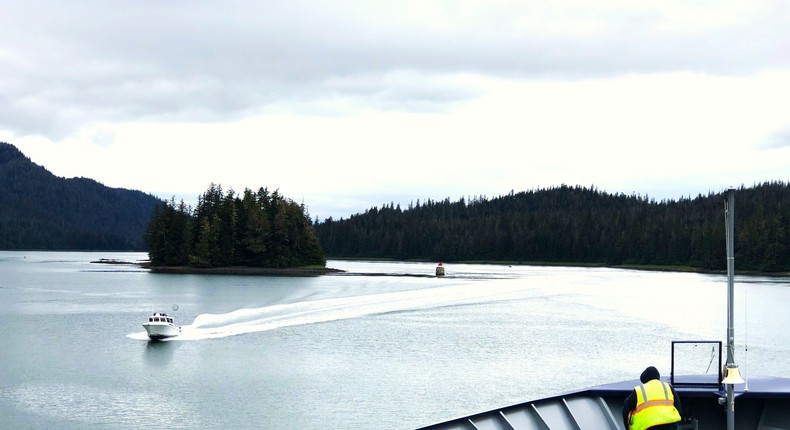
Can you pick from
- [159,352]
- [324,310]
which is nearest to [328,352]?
[159,352]

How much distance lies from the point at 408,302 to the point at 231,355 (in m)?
39.9

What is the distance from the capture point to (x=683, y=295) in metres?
108

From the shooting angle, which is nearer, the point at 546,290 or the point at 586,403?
the point at 586,403

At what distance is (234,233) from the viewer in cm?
15612

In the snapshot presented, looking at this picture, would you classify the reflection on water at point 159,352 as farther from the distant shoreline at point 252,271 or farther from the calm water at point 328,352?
the distant shoreline at point 252,271

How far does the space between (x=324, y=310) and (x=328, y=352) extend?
2642 cm

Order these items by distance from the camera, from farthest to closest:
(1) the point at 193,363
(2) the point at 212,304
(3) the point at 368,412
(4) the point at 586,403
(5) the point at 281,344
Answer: (2) the point at 212,304, (5) the point at 281,344, (1) the point at 193,363, (3) the point at 368,412, (4) the point at 586,403

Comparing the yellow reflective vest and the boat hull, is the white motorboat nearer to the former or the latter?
the boat hull

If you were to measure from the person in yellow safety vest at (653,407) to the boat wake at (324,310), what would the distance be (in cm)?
4925

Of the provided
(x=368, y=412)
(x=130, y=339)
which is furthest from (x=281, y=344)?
(x=368, y=412)

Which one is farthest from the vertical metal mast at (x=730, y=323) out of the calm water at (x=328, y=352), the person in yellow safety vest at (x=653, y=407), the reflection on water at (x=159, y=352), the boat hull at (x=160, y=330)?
the boat hull at (x=160, y=330)

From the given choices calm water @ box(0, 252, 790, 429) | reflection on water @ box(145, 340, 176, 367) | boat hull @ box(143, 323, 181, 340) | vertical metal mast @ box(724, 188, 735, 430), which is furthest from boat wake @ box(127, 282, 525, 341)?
vertical metal mast @ box(724, 188, 735, 430)

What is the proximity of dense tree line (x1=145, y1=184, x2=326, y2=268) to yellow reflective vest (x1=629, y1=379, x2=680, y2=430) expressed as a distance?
5647 inches

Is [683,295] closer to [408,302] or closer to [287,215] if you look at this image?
[408,302]
